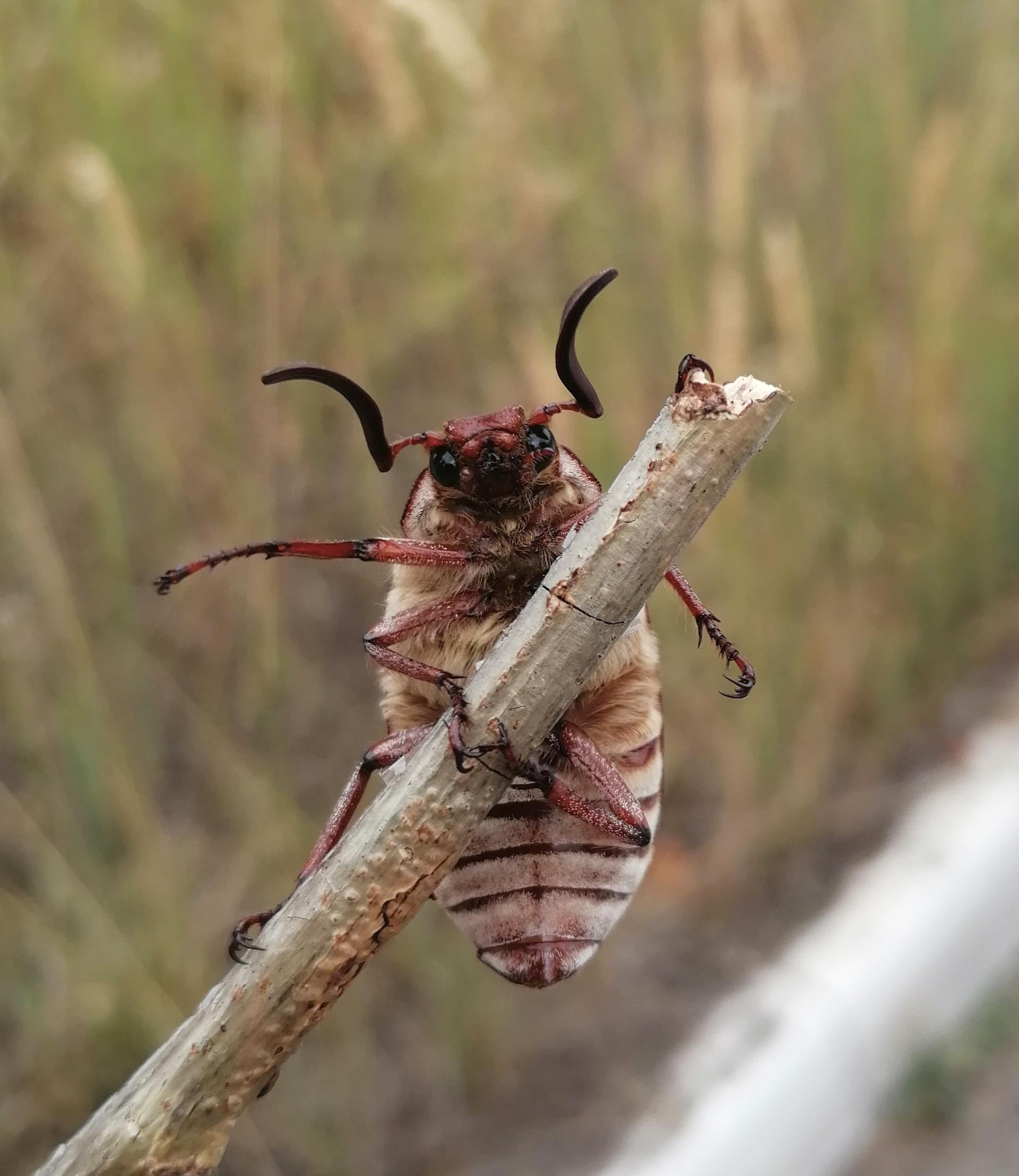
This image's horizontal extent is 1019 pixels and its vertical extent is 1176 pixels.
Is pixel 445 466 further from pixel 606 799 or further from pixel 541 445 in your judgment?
pixel 606 799

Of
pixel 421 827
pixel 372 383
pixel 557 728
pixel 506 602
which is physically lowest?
pixel 421 827

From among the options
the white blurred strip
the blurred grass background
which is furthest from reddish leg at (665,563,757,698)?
the white blurred strip

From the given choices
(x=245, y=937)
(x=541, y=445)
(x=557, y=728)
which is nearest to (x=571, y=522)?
(x=541, y=445)

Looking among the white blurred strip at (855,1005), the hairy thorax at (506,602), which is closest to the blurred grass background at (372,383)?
the white blurred strip at (855,1005)

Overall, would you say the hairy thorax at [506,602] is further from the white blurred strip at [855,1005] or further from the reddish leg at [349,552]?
the white blurred strip at [855,1005]

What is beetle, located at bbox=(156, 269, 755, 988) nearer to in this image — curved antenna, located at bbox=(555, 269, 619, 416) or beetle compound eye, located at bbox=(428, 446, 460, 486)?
beetle compound eye, located at bbox=(428, 446, 460, 486)

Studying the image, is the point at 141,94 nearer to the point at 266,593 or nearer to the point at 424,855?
the point at 266,593
